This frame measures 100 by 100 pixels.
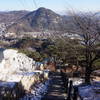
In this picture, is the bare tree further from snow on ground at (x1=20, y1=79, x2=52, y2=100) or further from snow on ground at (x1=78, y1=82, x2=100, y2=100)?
snow on ground at (x1=78, y1=82, x2=100, y2=100)

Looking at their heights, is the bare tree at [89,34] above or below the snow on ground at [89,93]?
above

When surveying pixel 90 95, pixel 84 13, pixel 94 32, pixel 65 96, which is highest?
pixel 84 13

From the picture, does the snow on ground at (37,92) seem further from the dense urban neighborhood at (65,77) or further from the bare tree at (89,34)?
the bare tree at (89,34)

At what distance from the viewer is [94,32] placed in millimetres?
16703

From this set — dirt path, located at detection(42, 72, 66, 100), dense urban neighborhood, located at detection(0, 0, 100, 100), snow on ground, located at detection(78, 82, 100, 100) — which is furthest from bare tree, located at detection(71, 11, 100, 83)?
snow on ground, located at detection(78, 82, 100, 100)

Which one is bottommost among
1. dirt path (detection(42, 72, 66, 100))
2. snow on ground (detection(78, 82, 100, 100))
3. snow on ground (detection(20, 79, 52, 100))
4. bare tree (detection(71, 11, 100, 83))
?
dirt path (detection(42, 72, 66, 100))

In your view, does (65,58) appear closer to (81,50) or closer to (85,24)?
(81,50)

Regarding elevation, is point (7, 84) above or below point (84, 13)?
below

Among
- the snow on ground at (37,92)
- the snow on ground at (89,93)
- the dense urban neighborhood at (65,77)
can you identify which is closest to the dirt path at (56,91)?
the dense urban neighborhood at (65,77)

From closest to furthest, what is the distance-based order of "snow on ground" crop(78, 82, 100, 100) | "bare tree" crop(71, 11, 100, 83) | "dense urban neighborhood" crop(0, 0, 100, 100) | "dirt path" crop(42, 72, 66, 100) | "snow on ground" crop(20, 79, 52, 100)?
"snow on ground" crop(78, 82, 100, 100), "dense urban neighborhood" crop(0, 0, 100, 100), "snow on ground" crop(20, 79, 52, 100), "dirt path" crop(42, 72, 66, 100), "bare tree" crop(71, 11, 100, 83)

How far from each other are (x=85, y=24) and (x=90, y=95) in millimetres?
7900

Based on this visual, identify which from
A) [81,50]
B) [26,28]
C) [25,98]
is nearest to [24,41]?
[81,50]

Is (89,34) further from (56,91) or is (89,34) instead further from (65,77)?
(65,77)

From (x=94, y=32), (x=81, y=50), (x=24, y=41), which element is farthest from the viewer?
(x=24, y=41)
